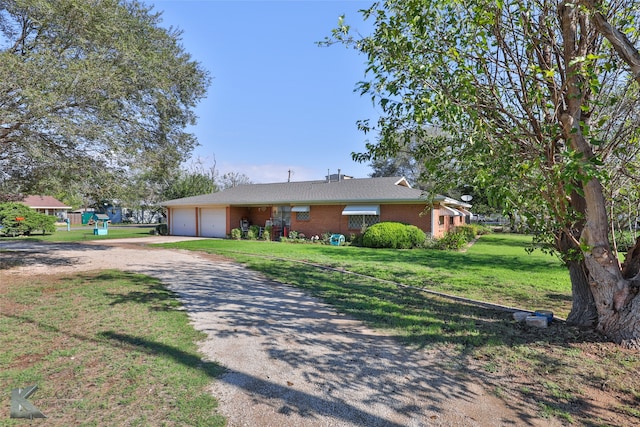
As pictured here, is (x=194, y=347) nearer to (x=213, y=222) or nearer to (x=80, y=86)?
(x=80, y=86)

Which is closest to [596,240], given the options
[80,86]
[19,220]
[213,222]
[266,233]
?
[80,86]

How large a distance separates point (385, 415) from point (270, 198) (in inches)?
816

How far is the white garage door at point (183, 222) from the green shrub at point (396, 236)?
14352 mm

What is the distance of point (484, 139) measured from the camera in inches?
177

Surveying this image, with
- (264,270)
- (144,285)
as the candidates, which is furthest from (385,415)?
(264,270)

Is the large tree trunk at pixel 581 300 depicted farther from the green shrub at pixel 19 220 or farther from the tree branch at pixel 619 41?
the green shrub at pixel 19 220

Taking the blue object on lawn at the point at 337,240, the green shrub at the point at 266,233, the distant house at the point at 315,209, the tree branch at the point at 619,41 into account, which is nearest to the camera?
the tree branch at the point at 619,41

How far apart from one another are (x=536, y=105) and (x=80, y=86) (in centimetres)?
910

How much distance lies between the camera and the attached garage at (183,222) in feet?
85.2

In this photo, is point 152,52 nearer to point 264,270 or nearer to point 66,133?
point 66,133

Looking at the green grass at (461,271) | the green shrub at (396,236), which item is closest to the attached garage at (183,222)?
the green grass at (461,271)

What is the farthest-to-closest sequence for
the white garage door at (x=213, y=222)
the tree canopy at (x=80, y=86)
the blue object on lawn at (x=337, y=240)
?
the white garage door at (x=213, y=222) → the blue object on lawn at (x=337, y=240) → the tree canopy at (x=80, y=86)

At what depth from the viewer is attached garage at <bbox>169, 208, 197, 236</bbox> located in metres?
26.0

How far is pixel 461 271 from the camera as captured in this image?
34.7 feet
